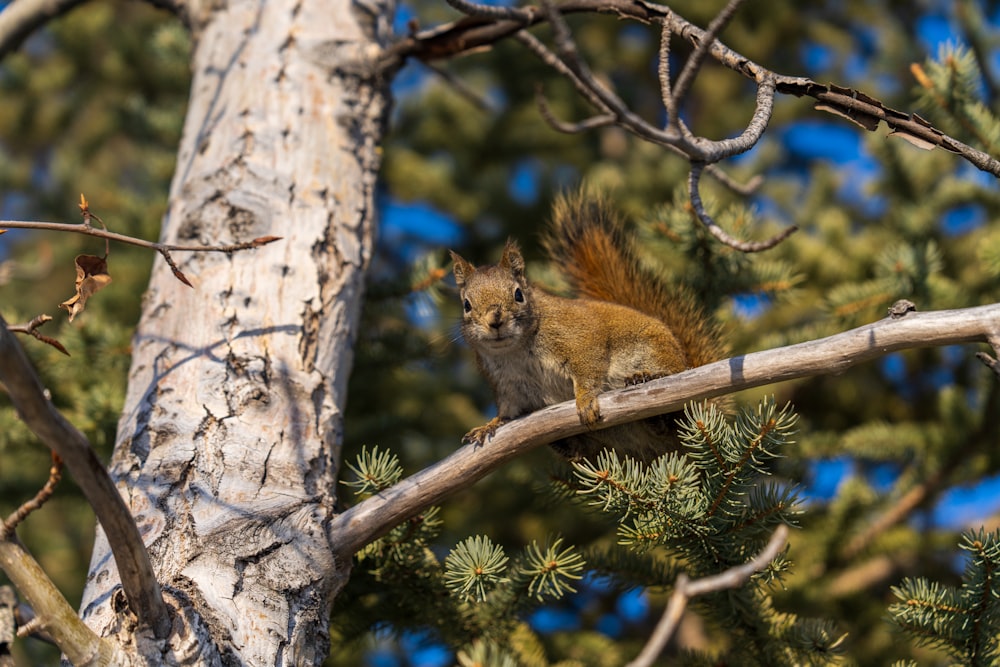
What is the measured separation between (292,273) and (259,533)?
0.71 metres

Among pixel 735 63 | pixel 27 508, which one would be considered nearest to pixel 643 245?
pixel 735 63

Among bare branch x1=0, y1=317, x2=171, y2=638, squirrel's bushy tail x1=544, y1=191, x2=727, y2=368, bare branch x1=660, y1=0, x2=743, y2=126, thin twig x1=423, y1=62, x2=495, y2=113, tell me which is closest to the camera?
bare branch x1=0, y1=317, x2=171, y2=638

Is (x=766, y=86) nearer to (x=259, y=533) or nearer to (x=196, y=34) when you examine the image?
(x=259, y=533)

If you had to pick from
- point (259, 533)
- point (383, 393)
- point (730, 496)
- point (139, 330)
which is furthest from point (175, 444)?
point (383, 393)

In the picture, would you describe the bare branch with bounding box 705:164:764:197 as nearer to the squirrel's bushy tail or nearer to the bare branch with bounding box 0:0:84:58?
the squirrel's bushy tail

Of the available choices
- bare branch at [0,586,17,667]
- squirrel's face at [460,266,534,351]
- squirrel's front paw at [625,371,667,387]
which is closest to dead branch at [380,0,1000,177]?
squirrel's face at [460,266,534,351]

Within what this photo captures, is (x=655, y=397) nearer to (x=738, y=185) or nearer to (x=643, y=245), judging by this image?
(x=738, y=185)

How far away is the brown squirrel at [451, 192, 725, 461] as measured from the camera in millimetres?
2502

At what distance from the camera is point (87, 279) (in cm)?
173

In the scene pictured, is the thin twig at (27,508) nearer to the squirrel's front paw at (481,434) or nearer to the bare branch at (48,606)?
the bare branch at (48,606)

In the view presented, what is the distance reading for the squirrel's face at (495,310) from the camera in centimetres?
254

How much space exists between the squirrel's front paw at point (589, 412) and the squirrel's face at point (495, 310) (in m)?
0.62

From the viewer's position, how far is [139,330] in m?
2.30

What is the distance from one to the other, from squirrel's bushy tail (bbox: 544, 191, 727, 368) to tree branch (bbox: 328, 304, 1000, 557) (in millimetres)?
719
